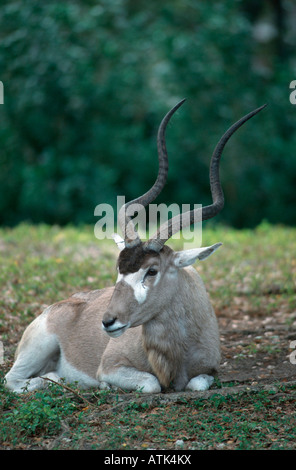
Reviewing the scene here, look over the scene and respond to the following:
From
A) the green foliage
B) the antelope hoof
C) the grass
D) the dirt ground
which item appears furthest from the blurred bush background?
the green foliage

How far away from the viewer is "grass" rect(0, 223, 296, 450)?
4.62 m

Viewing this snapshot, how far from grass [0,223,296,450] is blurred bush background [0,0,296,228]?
3.78 m

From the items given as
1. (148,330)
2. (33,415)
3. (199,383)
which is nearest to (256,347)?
(199,383)

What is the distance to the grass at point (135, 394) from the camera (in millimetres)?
4625

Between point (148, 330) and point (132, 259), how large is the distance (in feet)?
2.12

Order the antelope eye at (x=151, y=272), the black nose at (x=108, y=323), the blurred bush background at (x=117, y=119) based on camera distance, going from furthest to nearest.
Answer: the blurred bush background at (x=117, y=119)
the antelope eye at (x=151, y=272)
the black nose at (x=108, y=323)

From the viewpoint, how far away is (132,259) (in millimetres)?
5367

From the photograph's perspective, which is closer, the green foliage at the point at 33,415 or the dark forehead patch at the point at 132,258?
the green foliage at the point at 33,415

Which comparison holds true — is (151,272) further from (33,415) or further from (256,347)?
(256,347)

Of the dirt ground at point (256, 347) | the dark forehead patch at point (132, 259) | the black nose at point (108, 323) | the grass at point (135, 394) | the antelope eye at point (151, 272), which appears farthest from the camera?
the dirt ground at point (256, 347)

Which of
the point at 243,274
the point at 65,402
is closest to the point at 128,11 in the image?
the point at 243,274

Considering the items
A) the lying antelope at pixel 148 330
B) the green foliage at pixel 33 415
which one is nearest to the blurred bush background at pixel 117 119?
the lying antelope at pixel 148 330

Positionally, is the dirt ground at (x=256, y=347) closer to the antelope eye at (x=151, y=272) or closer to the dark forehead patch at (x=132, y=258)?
the antelope eye at (x=151, y=272)

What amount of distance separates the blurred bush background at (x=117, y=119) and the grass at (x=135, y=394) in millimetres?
3783
